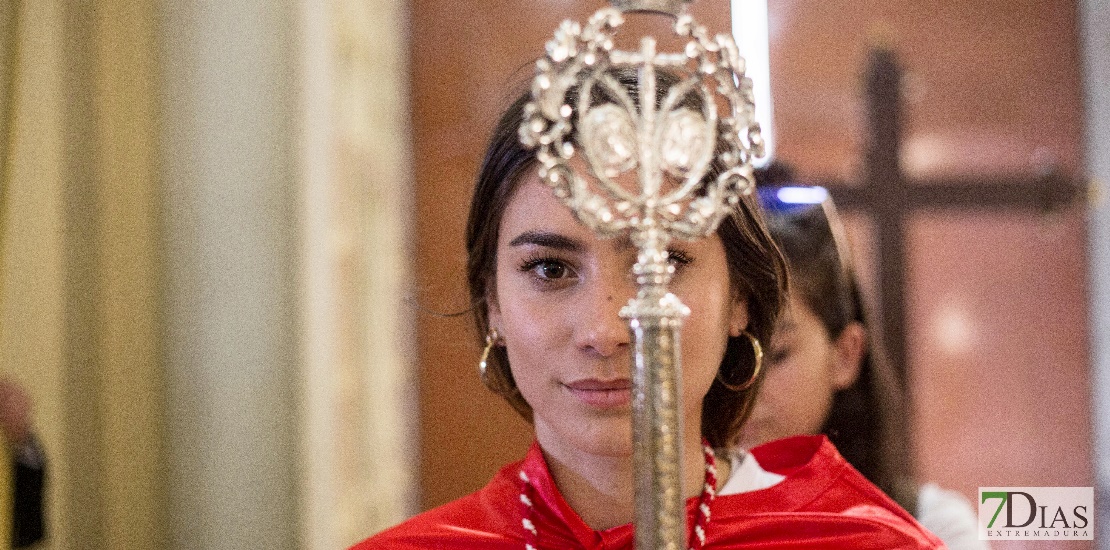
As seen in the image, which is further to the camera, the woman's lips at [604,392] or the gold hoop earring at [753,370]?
the gold hoop earring at [753,370]

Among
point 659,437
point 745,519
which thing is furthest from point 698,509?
point 659,437

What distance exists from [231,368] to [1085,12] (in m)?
1.20

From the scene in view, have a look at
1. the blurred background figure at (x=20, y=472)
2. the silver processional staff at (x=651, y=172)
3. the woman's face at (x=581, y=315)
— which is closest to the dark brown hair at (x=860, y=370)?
the woman's face at (x=581, y=315)

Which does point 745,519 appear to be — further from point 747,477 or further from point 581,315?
point 581,315

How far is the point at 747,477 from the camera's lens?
3.07 feet

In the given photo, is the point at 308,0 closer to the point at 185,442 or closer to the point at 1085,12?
the point at 185,442

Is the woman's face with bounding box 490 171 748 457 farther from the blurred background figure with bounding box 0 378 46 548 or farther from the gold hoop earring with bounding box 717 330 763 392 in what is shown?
the blurred background figure with bounding box 0 378 46 548

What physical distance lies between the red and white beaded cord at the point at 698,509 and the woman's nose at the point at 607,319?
21 centimetres

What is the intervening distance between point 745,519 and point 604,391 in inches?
8.8

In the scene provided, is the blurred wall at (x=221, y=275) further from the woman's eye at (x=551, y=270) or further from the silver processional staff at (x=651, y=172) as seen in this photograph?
the silver processional staff at (x=651, y=172)

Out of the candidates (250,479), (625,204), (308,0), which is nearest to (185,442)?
(250,479)

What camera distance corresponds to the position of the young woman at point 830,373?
3.85 feet

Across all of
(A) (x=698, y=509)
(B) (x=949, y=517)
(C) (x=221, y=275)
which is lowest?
(B) (x=949, y=517)

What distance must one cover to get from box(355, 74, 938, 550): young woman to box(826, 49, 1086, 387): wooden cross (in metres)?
A: 0.39
